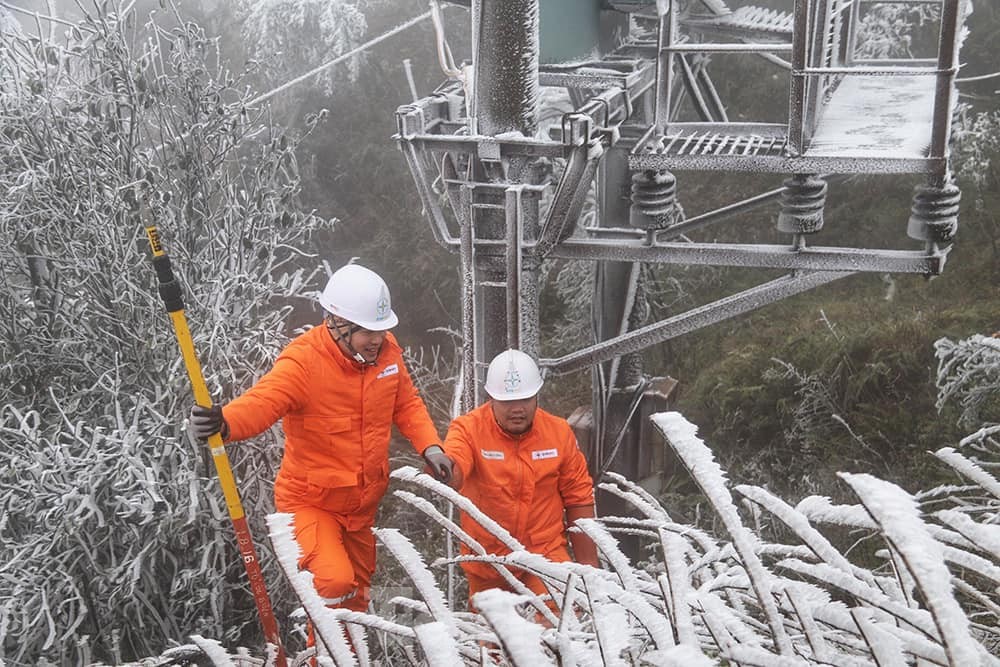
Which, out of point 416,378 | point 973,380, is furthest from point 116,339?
point 973,380

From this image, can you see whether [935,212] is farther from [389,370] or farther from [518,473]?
[389,370]

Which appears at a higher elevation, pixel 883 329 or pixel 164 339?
pixel 164 339

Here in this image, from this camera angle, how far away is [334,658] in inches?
42.1

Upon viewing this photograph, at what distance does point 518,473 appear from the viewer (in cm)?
427

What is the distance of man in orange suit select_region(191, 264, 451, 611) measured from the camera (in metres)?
4.22

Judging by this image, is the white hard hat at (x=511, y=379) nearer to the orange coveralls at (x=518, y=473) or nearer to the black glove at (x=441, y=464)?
the orange coveralls at (x=518, y=473)

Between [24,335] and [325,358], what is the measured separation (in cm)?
358

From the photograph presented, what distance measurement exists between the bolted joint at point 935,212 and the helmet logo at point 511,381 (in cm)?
200

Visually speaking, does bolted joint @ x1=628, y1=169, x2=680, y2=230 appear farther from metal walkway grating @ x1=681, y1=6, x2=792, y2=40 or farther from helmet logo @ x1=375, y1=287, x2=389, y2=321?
metal walkway grating @ x1=681, y1=6, x2=792, y2=40

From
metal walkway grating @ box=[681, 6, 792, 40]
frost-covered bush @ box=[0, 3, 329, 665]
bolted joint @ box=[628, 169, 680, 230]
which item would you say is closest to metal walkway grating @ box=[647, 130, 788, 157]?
bolted joint @ box=[628, 169, 680, 230]

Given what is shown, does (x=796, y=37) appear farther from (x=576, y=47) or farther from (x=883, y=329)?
(x=883, y=329)

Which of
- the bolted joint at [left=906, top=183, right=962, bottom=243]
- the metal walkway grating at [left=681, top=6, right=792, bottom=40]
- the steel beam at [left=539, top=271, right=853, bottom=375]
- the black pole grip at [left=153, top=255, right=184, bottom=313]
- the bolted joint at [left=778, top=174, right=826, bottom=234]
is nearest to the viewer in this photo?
the black pole grip at [left=153, top=255, right=184, bottom=313]

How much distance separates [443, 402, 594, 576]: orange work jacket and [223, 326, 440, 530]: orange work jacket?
216 mm

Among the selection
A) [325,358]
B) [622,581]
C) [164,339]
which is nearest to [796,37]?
[325,358]
